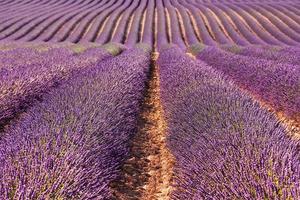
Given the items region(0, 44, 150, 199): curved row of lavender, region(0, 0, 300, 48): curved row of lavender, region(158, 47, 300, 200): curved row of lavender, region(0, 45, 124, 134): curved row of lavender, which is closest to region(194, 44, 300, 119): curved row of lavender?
region(158, 47, 300, 200): curved row of lavender

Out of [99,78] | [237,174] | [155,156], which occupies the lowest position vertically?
[155,156]

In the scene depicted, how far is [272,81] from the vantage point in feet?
24.7

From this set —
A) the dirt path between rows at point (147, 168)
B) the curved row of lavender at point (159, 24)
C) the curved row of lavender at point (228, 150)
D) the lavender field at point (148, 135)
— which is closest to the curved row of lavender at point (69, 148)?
the lavender field at point (148, 135)

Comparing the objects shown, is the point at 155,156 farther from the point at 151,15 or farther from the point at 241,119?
the point at 151,15

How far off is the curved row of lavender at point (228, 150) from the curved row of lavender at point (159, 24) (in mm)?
17506

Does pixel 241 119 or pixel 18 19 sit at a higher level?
pixel 241 119

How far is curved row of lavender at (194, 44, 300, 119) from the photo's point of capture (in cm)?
682

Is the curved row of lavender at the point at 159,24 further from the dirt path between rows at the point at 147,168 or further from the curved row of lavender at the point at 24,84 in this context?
the dirt path between rows at the point at 147,168

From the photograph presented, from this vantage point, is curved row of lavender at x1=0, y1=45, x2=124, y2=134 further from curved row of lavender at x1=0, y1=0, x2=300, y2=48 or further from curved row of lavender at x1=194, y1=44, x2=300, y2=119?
curved row of lavender at x1=0, y1=0, x2=300, y2=48

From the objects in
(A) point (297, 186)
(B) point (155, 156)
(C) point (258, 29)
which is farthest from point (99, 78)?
(C) point (258, 29)

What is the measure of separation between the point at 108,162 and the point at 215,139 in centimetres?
93

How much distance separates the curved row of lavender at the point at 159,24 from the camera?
23797 mm

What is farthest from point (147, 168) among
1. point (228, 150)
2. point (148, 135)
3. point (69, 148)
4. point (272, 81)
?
point (272, 81)

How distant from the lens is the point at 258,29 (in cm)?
2570
